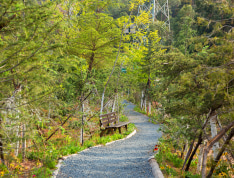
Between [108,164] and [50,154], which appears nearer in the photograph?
[50,154]

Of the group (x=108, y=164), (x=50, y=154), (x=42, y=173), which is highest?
(x=50, y=154)

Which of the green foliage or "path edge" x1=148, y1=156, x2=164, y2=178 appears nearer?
the green foliage

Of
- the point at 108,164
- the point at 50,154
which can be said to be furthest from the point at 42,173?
the point at 108,164

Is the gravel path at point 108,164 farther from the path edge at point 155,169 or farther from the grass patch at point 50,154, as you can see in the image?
the grass patch at point 50,154

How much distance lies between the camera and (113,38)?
7.53 meters

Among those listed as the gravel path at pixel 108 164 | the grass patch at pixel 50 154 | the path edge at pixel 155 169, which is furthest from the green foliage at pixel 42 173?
the path edge at pixel 155 169

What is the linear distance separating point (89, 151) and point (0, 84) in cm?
377

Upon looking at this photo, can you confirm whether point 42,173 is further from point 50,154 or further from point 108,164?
point 108,164

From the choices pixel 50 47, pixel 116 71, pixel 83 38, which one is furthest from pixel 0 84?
pixel 116 71

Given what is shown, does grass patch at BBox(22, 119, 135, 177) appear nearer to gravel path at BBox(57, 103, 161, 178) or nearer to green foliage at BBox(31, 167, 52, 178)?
green foliage at BBox(31, 167, 52, 178)

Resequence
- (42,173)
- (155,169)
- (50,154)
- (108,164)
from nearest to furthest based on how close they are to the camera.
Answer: (42,173) → (155,169) → (50,154) → (108,164)

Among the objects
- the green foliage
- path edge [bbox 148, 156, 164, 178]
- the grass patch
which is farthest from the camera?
path edge [bbox 148, 156, 164, 178]

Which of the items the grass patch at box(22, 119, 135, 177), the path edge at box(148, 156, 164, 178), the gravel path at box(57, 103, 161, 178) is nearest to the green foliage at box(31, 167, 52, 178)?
the grass patch at box(22, 119, 135, 177)

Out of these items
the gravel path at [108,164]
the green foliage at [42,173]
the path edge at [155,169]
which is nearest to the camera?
the green foliage at [42,173]
